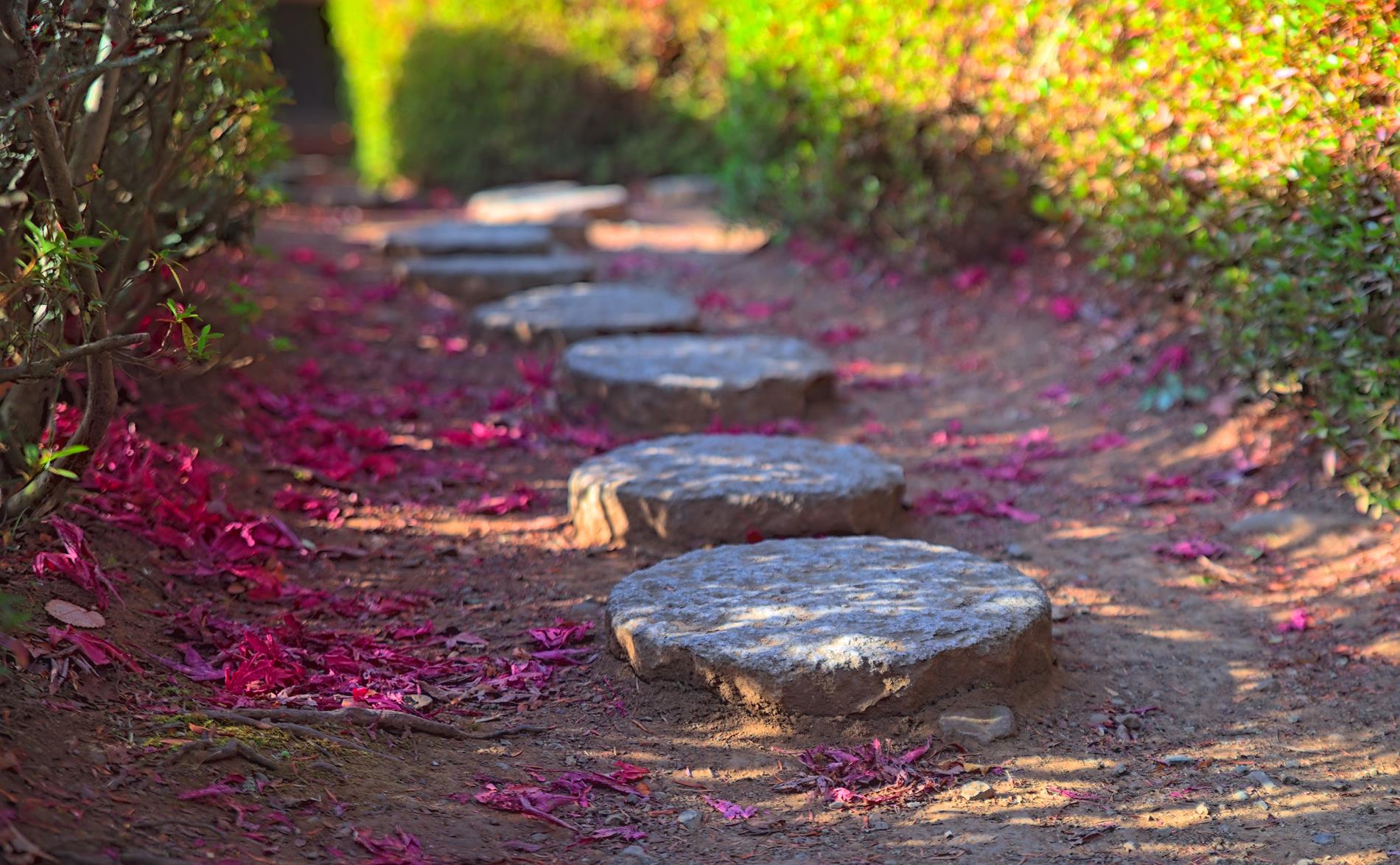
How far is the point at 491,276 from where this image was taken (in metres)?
6.43

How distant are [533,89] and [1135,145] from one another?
20.0 ft

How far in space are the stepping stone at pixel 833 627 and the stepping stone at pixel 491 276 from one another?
11.4 ft

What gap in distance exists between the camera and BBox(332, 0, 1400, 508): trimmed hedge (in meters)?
3.53

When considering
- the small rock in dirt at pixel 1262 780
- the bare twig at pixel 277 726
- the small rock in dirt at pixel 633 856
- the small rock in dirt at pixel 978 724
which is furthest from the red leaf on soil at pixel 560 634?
the small rock in dirt at pixel 1262 780

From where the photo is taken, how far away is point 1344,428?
364 centimetres

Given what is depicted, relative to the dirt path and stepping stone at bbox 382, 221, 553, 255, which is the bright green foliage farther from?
the dirt path

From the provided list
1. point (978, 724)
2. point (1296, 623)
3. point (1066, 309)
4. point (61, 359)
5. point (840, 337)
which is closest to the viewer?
point (61, 359)

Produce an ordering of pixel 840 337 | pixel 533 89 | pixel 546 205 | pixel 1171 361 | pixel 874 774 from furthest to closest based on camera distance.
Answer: pixel 533 89, pixel 546 205, pixel 840 337, pixel 1171 361, pixel 874 774

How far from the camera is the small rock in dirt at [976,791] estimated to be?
8.23 ft

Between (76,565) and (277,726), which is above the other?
(76,565)

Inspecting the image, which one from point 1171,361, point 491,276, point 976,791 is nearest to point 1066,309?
point 1171,361

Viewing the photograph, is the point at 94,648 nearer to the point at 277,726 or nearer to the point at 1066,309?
the point at 277,726

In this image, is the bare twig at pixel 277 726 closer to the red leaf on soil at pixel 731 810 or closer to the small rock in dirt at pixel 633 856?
the small rock in dirt at pixel 633 856

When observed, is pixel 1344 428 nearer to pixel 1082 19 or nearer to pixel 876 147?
pixel 1082 19
